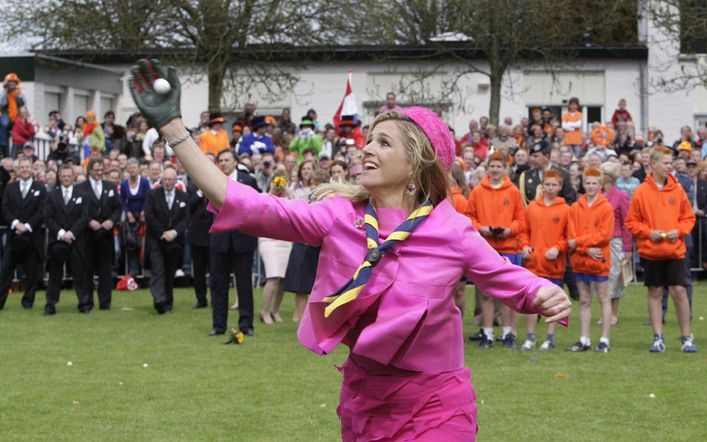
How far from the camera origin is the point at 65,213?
17.2 m

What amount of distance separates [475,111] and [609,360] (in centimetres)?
2647

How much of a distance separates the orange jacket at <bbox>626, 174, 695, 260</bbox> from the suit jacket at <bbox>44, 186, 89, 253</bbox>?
8.06m

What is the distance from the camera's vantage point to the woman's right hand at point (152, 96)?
14.8ft

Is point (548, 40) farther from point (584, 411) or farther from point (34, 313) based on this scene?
point (584, 411)

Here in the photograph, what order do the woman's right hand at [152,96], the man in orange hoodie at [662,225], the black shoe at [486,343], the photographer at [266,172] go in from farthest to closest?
the photographer at [266,172]
the black shoe at [486,343]
the man in orange hoodie at [662,225]
the woman's right hand at [152,96]

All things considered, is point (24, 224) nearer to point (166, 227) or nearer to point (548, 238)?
point (166, 227)

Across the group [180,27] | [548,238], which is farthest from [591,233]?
[180,27]

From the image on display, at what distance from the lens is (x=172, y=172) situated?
17672 millimetres

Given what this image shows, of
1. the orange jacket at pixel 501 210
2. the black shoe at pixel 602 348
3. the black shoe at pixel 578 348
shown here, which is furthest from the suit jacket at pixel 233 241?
the black shoe at pixel 602 348

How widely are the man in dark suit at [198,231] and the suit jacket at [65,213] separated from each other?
1517 millimetres

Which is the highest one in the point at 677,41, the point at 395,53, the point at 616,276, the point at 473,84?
the point at 395,53

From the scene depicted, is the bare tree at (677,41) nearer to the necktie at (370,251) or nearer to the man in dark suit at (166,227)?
the man in dark suit at (166,227)

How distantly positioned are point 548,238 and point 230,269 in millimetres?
3916

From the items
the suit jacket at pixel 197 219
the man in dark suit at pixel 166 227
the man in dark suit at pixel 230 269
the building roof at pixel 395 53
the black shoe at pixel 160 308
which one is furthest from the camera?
the building roof at pixel 395 53
